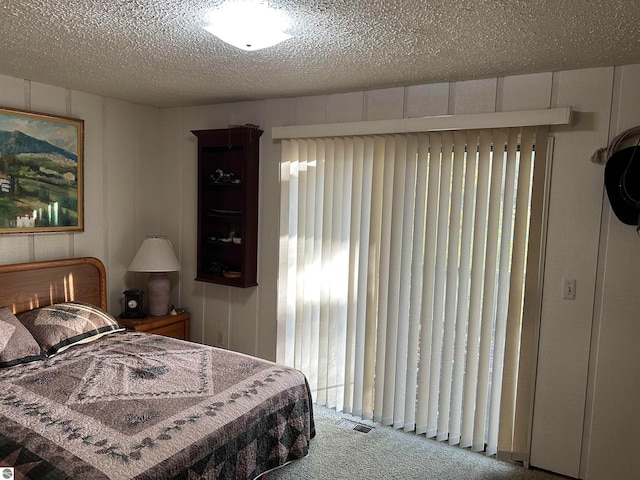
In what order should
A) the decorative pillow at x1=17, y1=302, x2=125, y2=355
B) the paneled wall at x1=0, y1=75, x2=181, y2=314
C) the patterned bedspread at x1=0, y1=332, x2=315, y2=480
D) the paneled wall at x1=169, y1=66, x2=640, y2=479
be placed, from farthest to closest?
the paneled wall at x1=0, y1=75, x2=181, y2=314
the decorative pillow at x1=17, y1=302, x2=125, y2=355
the paneled wall at x1=169, y1=66, x2=640, y2=479
the patterned bedspread at x1=0, y1=332, x2=315, y2=480

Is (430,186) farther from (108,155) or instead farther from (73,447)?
(108,155)

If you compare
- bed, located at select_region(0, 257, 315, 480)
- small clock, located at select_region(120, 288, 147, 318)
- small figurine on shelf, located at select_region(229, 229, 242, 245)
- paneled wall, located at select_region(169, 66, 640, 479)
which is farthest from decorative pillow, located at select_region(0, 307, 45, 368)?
paneled wall, located at select_region(169, 66, 640, 479)

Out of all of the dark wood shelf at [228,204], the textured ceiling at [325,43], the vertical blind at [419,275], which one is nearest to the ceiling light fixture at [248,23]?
the textured ceiling at [325,43]

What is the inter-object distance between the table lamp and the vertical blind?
3.12ft

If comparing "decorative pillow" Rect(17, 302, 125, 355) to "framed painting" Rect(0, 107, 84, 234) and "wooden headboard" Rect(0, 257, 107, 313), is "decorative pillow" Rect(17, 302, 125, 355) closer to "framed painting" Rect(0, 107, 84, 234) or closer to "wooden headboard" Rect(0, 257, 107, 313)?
"wooden headboard" Rect(0, 257, 107, 313)

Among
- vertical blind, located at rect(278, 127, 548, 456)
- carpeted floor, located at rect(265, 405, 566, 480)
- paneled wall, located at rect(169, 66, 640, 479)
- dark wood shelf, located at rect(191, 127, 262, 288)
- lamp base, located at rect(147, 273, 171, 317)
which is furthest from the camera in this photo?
lamp base, located at rect(147, 273, 171, 317)

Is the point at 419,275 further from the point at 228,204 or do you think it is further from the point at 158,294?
the point at 158,294

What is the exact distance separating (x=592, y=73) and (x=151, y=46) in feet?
7.49

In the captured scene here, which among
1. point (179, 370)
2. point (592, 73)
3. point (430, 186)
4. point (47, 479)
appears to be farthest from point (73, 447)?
point (592, 73)

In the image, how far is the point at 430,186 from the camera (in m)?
3.02

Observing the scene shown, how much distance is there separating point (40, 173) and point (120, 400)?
1912 mm

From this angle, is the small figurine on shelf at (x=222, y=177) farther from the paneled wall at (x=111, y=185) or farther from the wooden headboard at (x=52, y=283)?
the wooden headboard at (x=52, y=283)

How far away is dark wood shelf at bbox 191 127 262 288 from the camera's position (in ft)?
12.1

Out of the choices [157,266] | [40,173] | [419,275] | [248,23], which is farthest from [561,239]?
[40,173]
